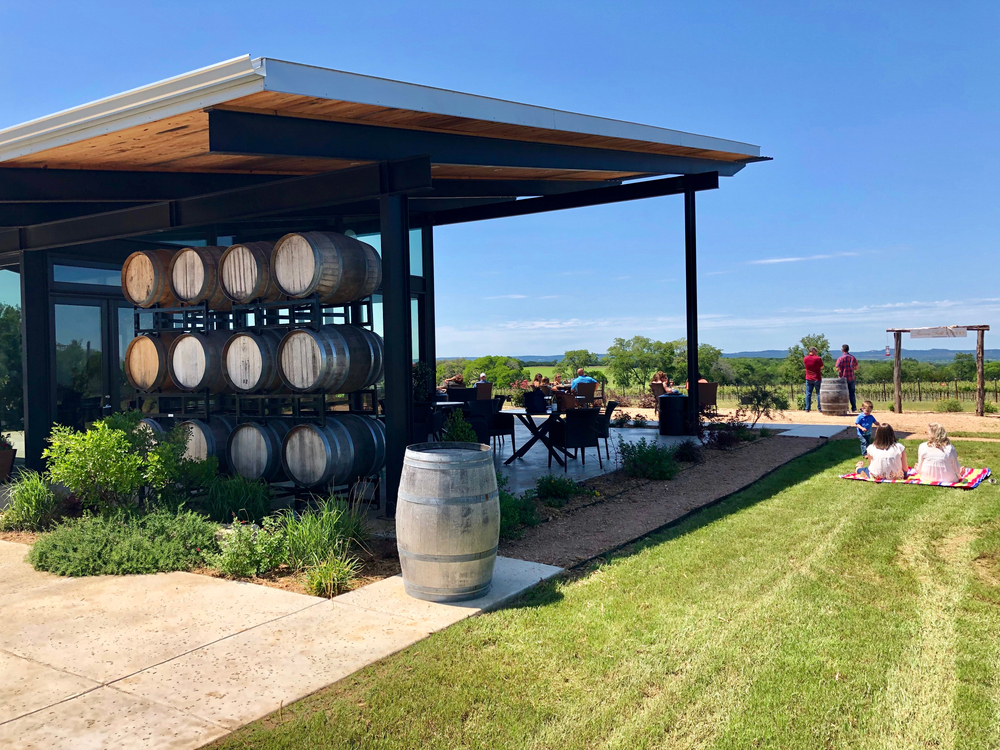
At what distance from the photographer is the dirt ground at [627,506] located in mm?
5688

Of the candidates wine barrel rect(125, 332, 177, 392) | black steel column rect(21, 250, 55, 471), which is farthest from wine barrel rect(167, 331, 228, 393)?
black steel column rect(21, 250, 55, 471)

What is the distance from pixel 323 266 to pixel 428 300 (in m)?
5.37

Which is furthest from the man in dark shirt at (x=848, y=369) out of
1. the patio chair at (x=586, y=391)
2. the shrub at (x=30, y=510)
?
the shrub at (x=30, y=510)

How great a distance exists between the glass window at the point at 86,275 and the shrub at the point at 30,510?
362 cm

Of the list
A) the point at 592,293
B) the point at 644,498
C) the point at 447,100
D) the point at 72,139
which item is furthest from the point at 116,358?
the point at 592,293

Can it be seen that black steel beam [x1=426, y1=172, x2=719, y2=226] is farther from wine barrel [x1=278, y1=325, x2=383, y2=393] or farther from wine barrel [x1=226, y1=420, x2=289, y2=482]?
wine barrel [x1=226, y1=420, x2=289, y2=482]

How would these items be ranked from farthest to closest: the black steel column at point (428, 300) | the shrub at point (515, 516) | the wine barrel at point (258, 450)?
the black steel column at point (428, 300) → the wine barrel at point (258, 450) → the shrub at point (515, 516)

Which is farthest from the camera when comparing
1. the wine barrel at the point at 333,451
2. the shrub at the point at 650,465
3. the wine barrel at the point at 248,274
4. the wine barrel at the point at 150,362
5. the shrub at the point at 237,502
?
the shrub at the point at 650,465

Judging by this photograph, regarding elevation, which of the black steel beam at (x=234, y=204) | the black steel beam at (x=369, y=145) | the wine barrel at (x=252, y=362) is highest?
the black steel beam at (x=369, y=145)

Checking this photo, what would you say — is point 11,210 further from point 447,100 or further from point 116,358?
point 447,100

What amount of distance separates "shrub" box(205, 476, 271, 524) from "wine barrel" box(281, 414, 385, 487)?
426 mm

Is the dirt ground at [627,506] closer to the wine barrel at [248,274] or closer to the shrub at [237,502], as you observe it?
the shrub at [237,502]

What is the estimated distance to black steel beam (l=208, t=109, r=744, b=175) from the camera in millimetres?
5414

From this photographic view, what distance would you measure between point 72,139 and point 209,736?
530 centimetres
